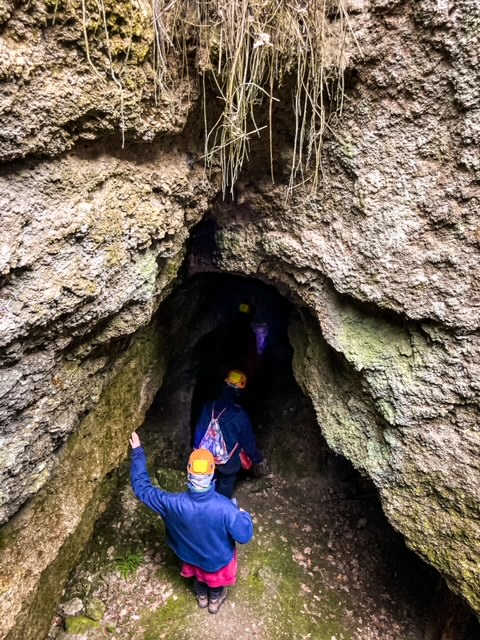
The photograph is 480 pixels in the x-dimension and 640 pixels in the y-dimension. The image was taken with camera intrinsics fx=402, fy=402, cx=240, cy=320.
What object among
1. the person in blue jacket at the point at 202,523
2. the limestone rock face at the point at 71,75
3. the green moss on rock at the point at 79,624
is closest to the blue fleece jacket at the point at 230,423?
the person in blue jacket at the point at 202,523

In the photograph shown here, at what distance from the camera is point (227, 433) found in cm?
381

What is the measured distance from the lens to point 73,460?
252cm

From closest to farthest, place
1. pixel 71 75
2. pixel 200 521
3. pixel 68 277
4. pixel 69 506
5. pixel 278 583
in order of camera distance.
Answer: pixel 71 75 < pixel 68 277 < pixel 69 506 < pixel 200 521 < pixel 278 583

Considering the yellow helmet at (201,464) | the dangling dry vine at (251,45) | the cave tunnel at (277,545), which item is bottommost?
the cave tunnel at (277,545)

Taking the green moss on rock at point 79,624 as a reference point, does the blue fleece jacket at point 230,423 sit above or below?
above

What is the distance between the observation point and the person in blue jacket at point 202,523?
2.78 m

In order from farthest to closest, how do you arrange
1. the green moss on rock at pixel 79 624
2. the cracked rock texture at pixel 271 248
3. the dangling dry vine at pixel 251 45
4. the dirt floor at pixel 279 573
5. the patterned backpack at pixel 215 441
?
the patterned backpack at pixel 215 441 < the dirt floor at pixel 279 573 < the green moss on rock at pixel 79 624 < the dangling dry vine at pixel 251 45 < the cracked rock texture at pixel 271 248

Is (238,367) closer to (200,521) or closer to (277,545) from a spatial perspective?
(277,545)

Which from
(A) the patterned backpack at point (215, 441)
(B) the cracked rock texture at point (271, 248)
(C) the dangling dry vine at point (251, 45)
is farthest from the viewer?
(A) the patterned backpack at point (215, 441)

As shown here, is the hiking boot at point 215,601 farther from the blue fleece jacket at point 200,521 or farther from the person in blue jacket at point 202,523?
the blue fleece jacket at point 200,521

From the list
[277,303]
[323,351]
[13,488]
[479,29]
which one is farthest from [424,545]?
[277,303]

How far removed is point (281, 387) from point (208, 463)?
257 cm

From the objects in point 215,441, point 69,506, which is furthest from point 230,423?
point 69,506

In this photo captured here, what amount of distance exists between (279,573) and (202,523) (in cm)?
119
